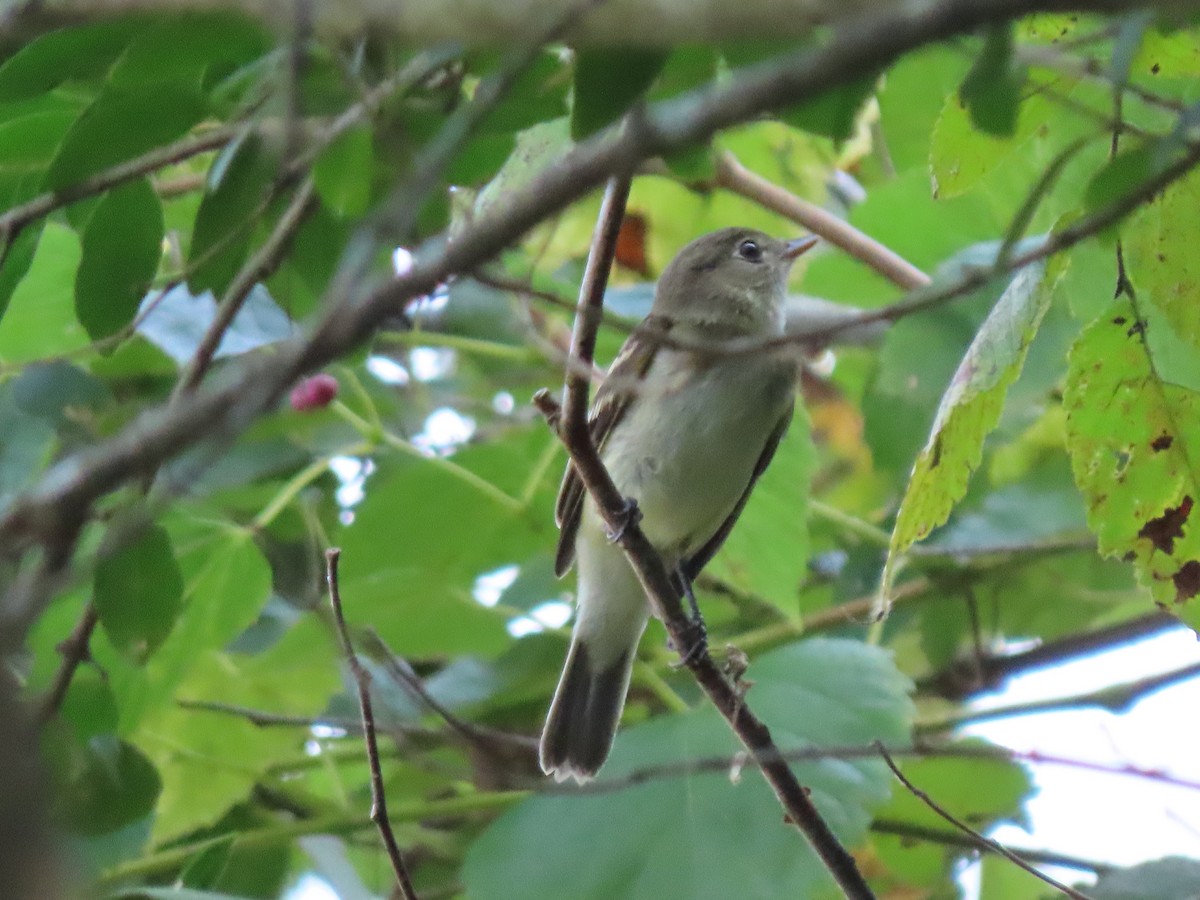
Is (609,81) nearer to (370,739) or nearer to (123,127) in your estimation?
(123,127)

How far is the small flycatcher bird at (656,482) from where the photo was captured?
10.3ft

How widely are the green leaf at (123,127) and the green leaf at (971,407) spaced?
2.90ft

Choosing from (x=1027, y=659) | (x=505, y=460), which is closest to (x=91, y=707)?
(x=505, y=460)

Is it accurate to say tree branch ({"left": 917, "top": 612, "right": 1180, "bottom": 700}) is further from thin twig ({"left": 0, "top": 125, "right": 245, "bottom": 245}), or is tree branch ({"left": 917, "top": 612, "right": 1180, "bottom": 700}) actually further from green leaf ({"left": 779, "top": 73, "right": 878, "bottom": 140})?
thin twig ({"left": 0, "top": 125, "right": 245, "bottom": 245})

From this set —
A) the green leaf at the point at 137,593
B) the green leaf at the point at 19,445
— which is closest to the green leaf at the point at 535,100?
the green leaf at the point at 137,593

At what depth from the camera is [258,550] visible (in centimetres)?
276

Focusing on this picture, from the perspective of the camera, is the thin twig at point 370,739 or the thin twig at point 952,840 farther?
the thin twig at point 952,840

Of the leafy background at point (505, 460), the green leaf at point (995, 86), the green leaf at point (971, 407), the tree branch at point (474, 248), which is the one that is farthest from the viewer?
the green leaf at point (971, 407)

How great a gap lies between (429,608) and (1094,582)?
1.61m

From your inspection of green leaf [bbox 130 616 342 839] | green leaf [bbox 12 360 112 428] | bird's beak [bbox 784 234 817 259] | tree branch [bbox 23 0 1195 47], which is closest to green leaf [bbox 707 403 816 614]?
bird's beak [bbox 784 234 817 259]

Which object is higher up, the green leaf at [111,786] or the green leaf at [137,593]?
the green leaf at [137,593]

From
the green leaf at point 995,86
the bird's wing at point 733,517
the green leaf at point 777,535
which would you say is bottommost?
the green leaf at point 995,86

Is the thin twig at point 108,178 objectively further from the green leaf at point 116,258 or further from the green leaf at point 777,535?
the green leaf at point 777,535

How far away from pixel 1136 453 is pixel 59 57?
1.26m
